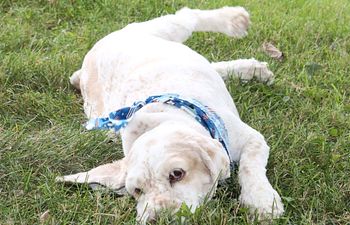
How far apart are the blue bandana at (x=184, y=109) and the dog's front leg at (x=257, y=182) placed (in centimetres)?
13

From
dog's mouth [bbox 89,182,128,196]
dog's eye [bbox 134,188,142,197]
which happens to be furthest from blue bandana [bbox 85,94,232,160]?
dog's eye [bbox 134,188,142,197]

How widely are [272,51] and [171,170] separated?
9.04 ft

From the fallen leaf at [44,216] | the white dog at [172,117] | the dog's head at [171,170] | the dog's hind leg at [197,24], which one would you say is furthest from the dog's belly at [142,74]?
the fallen leaf at [44,216]

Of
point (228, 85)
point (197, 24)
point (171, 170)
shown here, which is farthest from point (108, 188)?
point (197, 24)

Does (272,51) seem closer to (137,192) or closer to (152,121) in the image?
(152,121)

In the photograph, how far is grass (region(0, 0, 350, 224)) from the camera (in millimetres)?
3566

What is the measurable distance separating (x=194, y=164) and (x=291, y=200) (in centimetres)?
61

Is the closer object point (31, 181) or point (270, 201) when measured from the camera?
point (270, 201)

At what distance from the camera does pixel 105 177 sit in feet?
12.0

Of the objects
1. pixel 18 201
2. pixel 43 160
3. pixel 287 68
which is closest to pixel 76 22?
pixel 287 68

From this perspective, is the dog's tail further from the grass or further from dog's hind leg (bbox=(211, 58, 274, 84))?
dog's hind leg (bbox=(211, 58, 274, 84))

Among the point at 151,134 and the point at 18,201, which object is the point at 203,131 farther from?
the point at 18,201

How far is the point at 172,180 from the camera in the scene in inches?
131

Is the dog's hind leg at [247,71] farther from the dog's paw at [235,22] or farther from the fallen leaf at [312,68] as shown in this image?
the dog's paw at [235,22]
